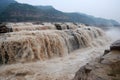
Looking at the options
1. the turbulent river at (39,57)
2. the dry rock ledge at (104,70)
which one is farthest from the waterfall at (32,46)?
the dry rock ledge at (104,70)

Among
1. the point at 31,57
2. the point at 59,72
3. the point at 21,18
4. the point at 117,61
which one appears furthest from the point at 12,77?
the point at 21,18

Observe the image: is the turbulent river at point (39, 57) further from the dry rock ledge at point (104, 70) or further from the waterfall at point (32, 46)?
the dry rock ledge at point (104, 70)

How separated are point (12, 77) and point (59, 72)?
165 cm

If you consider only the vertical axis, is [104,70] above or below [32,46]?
above

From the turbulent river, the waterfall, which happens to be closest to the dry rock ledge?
the turbulent river

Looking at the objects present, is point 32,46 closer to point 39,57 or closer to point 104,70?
point 39,57

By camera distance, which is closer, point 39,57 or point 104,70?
point 104,70

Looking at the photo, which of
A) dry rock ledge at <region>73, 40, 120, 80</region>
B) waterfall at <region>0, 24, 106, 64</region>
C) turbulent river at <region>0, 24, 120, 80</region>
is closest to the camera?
dry rock ledge at <region>73, 40, 120, 80</region>

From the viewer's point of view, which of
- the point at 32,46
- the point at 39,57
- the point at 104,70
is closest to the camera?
the point at 104,70

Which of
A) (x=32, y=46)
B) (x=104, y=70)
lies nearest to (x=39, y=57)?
(x=32, y=46)

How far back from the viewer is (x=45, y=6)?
101 metres

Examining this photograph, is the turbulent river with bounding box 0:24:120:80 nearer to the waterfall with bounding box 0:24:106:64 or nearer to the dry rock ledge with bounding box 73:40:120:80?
the waterfall with bounding box 0:24:106:64

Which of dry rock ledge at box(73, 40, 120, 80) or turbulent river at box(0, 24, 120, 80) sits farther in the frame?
turbulent river at box(0, 24, 120, 80)

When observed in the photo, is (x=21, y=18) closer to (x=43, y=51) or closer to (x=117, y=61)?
(x=43, y=51)
